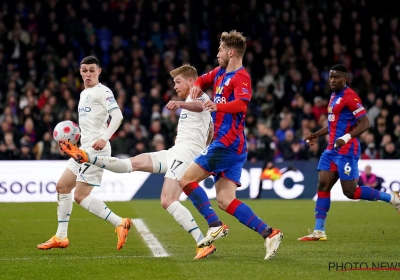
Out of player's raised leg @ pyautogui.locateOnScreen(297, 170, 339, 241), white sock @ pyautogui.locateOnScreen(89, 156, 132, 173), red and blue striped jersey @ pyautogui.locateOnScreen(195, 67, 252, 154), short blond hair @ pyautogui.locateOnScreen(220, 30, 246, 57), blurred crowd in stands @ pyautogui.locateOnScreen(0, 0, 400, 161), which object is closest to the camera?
red and blue striped jersey @ pyautogui.locateOnScreen(195, 67, 252, 154)

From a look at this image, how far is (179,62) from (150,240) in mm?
13967

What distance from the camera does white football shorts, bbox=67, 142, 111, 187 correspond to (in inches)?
373

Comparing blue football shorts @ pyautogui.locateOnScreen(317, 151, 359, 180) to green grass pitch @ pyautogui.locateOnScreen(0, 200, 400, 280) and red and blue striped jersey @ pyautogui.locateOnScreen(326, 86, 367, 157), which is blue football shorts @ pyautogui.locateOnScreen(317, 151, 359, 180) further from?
green grass pitch @ pyautogui.locateOnScreen(0, 200, 400, 280)

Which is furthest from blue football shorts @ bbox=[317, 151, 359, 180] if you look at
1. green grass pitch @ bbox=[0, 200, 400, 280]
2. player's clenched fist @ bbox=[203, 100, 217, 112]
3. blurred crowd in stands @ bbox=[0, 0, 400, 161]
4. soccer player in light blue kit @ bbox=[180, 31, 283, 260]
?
blurred crowd in stands @ bbox=[0, 0, 400, 161]

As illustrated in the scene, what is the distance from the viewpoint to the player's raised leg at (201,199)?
27.6ft

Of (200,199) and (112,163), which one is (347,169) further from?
(112,163)

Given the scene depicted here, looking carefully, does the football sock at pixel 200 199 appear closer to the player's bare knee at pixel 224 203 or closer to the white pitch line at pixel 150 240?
the player's bare knee at pixel 224 203

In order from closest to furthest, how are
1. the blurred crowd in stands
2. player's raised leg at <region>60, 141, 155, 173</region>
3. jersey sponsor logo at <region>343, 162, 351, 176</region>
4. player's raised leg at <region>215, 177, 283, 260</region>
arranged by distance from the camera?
player's raised leg at <region>215, 177, 283, 260</region> < player's raised leg at <region>60, 141, 155, 173</region> < jersey sponsor logo at <region>343, 162, 351, 176</region> < the blurred crowd in stands

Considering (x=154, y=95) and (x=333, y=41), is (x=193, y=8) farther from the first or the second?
(x=333, y=41)

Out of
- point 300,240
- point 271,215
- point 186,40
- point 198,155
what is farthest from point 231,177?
point 186,40

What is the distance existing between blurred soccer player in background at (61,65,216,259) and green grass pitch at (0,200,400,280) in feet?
1.59

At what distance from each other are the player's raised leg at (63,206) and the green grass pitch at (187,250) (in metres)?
0.16

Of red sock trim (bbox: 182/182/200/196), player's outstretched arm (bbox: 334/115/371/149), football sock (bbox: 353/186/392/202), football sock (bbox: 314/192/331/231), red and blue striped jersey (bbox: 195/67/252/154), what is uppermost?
red and blue striped jersey (bbox: 195/67/252/154)

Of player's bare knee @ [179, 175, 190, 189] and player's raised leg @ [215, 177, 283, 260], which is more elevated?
player's bare knee @ [179, 175, 190, 189]
